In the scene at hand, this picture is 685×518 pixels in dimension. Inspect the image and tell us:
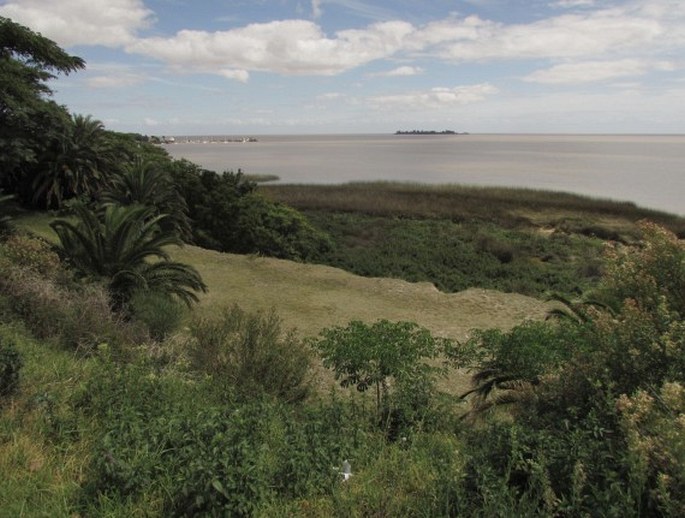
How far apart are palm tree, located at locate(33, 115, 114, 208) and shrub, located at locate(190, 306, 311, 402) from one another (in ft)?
49.5

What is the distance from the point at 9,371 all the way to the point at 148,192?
15743 mm

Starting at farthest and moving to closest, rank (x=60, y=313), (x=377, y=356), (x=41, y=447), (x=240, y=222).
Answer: (x=240, y=222)
(x=60, y=313)
(x=377, y=356)
(x=41, y=447)

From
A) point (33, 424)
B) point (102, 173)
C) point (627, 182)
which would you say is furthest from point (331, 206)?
point (627, 182)

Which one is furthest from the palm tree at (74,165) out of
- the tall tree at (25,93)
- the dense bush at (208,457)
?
the dense bush at (208,457)

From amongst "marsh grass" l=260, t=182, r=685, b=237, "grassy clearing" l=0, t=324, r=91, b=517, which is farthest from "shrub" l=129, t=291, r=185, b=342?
"marsh grass" l=260, t=182, r=685, b=237

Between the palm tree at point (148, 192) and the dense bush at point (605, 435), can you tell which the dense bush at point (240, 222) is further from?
the dense bush at point (605, 435)

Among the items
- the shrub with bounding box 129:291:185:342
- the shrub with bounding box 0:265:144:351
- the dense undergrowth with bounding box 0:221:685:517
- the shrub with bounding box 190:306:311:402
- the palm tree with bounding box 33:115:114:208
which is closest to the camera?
the dense undergrowth with bounding box 0:221:685:517

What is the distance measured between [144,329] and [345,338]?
13.8 ft

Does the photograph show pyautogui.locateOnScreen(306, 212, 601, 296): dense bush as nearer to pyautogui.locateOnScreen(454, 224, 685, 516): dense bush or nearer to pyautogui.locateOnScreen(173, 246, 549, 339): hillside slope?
pyautogui.locateOnScreen(173, 246, 549, 339): hillside slope

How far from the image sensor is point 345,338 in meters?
7.40

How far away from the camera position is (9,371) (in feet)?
14.6

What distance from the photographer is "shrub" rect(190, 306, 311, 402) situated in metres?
7.05

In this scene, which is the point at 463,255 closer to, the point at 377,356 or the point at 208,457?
the point at 377,356

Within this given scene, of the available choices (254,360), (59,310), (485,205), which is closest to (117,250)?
(59,310)
